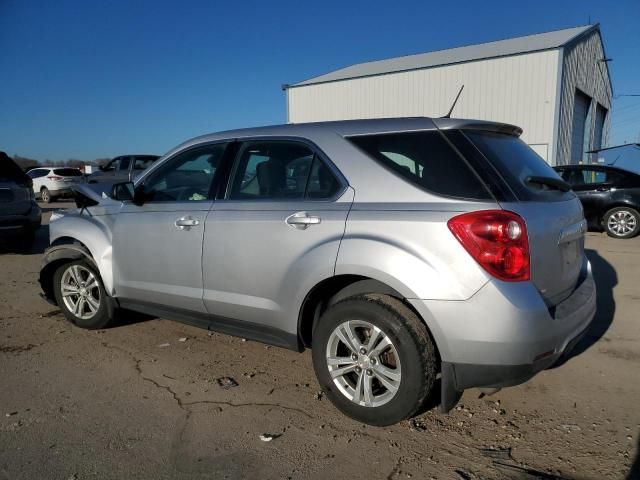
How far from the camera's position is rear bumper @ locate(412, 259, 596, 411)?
240cm

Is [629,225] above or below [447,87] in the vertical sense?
below

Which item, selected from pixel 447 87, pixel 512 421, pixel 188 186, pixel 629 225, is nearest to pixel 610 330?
pixel 512 421

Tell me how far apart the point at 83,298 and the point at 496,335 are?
3.76m

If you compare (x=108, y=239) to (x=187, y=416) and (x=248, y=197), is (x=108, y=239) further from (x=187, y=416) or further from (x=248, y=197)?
(x=187, y=416)

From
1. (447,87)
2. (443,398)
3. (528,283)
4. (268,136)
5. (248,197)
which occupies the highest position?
(447,87)

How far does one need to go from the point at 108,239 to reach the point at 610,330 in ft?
14.7

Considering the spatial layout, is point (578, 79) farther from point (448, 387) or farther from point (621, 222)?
point (448, 387)

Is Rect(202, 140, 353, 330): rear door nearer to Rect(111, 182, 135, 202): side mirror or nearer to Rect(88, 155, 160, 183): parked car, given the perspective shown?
Rect(111, 182, 135, 202): side mirror

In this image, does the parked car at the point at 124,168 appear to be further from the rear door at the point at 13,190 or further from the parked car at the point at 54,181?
the rear door at the point at 13,190

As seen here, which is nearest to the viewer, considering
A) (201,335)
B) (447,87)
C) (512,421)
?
(512,421)

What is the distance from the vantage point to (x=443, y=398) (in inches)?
104

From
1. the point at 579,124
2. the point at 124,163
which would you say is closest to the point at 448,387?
the point at 124,163

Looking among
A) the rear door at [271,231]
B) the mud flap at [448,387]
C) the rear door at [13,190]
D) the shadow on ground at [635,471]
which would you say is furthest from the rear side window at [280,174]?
the rear door at [13,190]

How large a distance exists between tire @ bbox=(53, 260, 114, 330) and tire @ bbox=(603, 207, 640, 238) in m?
9.47
